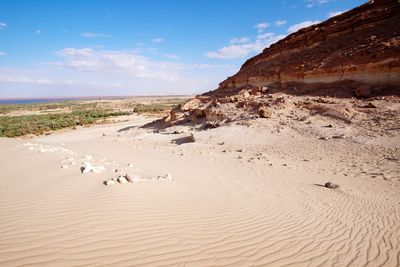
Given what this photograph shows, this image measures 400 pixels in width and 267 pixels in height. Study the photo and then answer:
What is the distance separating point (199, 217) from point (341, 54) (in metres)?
17.2

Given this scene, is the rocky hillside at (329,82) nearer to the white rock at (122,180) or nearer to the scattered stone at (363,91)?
the scattered stone at (363,91)

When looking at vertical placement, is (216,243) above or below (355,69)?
below

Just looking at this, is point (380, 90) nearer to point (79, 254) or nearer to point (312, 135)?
point (312, 135)

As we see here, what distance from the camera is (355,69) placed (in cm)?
1578

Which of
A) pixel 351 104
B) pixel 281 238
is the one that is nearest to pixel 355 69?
pixel 351 104

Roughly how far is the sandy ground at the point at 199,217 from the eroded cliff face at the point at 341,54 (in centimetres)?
850

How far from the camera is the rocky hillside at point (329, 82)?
13.7 metres

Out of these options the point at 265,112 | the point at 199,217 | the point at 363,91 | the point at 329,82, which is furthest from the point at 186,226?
the point at 329,82

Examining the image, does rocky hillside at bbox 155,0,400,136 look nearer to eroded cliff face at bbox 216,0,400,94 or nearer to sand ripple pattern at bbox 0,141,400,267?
eroded cliff face at bbox 216,0,400,94

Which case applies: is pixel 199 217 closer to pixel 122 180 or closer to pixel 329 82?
pixel 122 180

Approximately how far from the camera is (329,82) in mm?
17172

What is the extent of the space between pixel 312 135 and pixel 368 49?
7.69 meters

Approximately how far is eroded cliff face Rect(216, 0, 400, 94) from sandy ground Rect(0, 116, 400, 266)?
850 cm

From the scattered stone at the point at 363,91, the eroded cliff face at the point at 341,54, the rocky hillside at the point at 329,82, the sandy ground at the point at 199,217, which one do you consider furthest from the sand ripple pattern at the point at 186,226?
the eroded cliff face at the point at 341,54
